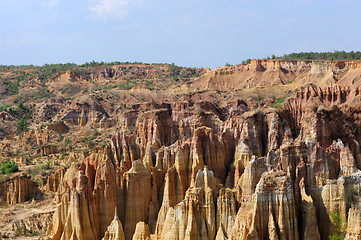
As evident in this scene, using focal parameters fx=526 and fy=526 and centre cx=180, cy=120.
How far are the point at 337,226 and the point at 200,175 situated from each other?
423 inches

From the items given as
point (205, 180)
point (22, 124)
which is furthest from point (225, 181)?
point (22, 124)

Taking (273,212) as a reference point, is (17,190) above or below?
below

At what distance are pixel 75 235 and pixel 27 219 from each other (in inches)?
595

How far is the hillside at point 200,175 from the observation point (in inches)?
1072

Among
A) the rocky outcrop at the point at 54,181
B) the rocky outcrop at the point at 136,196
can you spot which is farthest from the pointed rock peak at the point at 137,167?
the rocky outcrop at the point at 54,181

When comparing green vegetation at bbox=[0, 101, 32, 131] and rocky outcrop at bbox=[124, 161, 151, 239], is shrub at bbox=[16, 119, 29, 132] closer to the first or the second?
green vegetation at bbox=[0, 101, 32, 131]

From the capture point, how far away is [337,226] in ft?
88.7

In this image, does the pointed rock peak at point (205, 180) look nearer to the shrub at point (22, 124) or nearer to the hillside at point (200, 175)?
the hillside at point (200, 175)

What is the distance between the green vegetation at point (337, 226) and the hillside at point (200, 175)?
0.24 ft

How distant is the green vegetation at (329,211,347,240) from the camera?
26.5 m

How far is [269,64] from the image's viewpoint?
12838cm

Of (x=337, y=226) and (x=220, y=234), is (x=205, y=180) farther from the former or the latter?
(x=337, y=226)

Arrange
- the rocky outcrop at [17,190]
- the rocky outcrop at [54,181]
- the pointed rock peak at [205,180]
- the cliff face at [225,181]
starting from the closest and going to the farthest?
the cliff face at [225,181]
the pointed rock peak at [205,180]
the rocky outcrop at [17,190]
the rocky outcrop at [54,181]

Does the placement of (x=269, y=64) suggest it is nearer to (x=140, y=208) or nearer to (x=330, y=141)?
(x=330, y=141)
